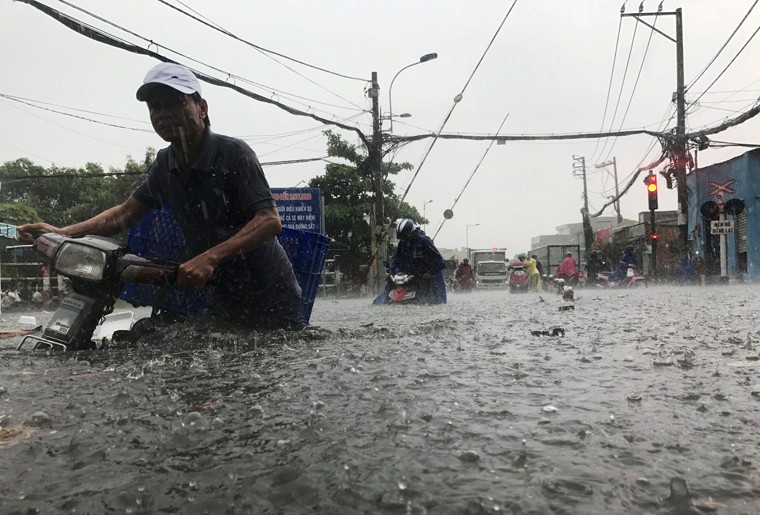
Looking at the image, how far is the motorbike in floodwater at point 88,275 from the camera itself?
297 cm

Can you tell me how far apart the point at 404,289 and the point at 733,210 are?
18432mm

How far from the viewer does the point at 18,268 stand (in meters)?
18.8

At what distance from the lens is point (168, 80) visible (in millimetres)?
3021

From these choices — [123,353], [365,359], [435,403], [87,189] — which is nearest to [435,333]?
[365,359]

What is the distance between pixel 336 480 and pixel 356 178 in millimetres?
30633

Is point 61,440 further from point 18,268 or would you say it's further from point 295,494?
point 18,268

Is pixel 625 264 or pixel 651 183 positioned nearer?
pixel 651 183

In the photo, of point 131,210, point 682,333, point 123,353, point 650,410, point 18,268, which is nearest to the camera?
point 650,410

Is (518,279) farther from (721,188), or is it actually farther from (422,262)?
(422,262)

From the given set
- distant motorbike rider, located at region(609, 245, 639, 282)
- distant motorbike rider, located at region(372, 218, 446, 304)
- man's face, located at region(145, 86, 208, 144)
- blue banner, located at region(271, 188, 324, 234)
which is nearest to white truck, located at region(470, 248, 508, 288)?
distant motorbike rider, located at region(609, 245, 639, 282)

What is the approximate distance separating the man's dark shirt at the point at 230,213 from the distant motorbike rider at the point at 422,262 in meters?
6.29

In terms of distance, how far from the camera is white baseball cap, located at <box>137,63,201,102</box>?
3008 mm

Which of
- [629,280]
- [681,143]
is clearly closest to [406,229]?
[629,280]

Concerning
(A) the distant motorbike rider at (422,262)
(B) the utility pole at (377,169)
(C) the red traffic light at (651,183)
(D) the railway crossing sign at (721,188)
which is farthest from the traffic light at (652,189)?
(A) the distant motorbike rider at (422,262)
